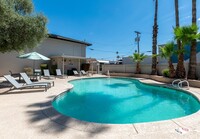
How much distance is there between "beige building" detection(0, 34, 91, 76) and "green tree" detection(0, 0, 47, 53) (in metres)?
10.7

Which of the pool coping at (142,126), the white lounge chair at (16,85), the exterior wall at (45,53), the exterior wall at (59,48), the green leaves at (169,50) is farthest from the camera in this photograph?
the exterior wall at (59,48)

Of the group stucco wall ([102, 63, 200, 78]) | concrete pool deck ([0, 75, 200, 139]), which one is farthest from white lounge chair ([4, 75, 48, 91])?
stucco wall ([102, 63, 200, 78])

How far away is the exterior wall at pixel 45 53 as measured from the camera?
20.6 metres

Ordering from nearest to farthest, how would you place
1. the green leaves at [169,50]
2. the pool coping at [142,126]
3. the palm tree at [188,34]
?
the pool coping at [142,126] → the palm tree at [188,34] → the green leaves at [169,50]

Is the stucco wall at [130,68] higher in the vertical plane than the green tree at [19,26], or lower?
lower

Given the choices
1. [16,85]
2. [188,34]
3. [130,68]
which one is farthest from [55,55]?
[188,34]

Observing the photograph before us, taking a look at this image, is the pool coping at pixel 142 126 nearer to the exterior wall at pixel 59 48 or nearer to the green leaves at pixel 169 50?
the green leaves at pixel 169 50

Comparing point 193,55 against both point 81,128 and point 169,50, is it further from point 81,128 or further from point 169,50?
point 81,128

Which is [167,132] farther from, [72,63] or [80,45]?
[80,45]

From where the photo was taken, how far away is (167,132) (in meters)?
3.83

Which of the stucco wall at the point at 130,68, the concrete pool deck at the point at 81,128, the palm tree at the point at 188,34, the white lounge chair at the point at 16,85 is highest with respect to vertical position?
the palm tree at the point at 188,34

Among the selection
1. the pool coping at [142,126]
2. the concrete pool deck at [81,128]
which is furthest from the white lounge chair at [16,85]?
the pool coping at [142,126]

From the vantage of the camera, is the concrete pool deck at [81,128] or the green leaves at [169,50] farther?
the green leaves at [169,50]

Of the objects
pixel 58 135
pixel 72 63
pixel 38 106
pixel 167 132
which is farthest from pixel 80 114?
pixel 72 63
